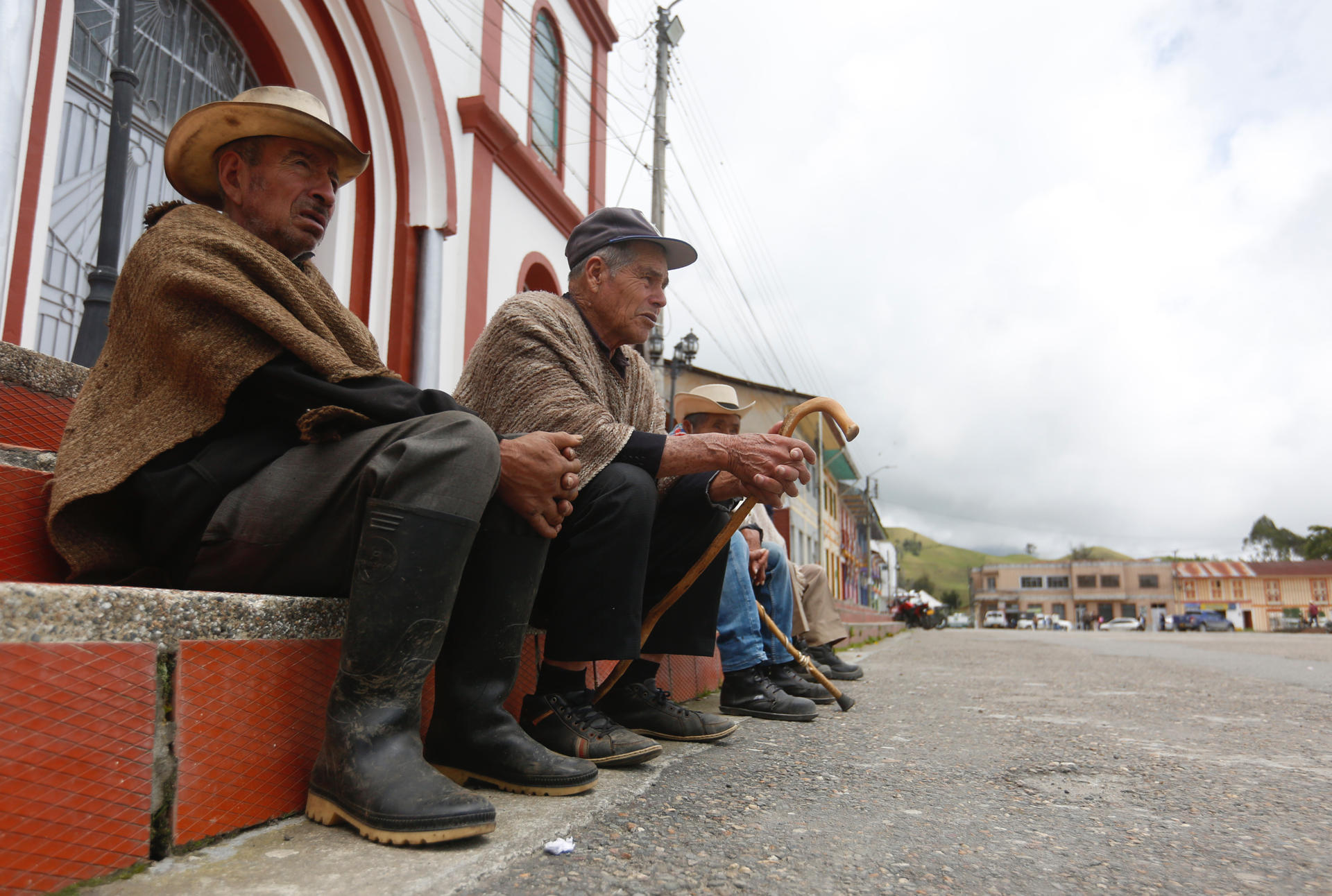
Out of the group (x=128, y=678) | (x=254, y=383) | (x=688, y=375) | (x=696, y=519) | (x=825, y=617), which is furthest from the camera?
(x=688, y=375)

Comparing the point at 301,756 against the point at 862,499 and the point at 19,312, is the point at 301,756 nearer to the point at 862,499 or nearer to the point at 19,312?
the point at 19,312

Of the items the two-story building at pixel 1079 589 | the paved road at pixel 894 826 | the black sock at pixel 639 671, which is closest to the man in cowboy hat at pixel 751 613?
the paved road at pixel 894 826

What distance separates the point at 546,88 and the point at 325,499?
26.6 feet

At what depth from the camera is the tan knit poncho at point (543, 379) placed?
224 centimetres

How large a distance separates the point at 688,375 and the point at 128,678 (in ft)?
73.3

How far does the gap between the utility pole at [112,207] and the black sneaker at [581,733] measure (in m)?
2.41

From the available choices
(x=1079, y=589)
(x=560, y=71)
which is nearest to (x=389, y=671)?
(x=560, y=71)

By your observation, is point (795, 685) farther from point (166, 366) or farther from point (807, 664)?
point (166, 366)

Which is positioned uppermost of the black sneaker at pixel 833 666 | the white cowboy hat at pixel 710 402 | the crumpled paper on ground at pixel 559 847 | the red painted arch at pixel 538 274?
the red painted arch at pixel 538 274

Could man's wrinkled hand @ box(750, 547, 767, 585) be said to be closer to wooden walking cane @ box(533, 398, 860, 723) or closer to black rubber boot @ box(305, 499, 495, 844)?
wooden walking cane @ box(533, 398, 860, 723)

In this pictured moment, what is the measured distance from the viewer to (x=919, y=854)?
1.51 metres

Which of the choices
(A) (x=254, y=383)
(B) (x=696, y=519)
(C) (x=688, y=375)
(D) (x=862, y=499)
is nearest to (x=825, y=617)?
(B) (x=696, y=519)

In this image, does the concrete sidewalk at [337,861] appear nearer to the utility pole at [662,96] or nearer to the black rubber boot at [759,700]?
the black rubber boot at [759,700]

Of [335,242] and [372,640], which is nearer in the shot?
[372,640]
